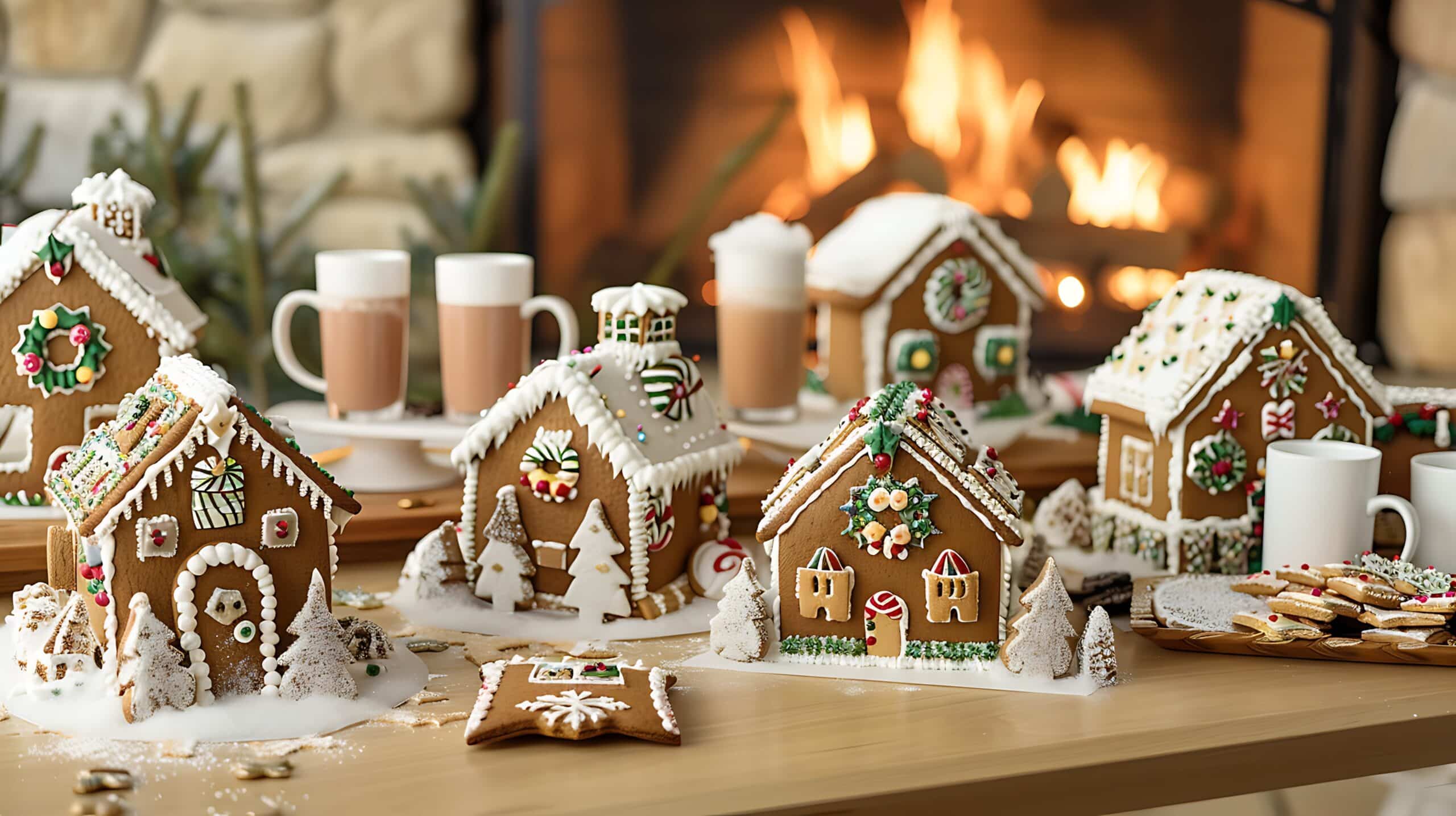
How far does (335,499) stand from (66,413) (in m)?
0.55

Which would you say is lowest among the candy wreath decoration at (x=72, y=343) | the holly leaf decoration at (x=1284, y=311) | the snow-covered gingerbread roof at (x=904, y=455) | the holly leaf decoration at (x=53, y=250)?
the snow-covered gingerbread roof at (x=904, y=455)

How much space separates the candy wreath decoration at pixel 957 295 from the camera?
2.18 m

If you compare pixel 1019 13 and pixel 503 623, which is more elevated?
pixel 1019 13

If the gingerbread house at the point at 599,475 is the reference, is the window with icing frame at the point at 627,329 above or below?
above

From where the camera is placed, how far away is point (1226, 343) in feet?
5.34

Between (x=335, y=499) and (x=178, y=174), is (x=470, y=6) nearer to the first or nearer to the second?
(x=178, y=174)

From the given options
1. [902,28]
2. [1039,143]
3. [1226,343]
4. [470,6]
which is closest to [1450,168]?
[1039,143]

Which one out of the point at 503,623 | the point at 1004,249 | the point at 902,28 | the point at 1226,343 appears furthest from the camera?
the point at 902,28

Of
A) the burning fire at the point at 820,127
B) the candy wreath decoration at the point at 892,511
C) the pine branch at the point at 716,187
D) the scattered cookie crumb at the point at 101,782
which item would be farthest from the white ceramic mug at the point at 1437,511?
the burning fire at the point at 820,127

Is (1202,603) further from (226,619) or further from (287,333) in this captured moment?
(287,333)

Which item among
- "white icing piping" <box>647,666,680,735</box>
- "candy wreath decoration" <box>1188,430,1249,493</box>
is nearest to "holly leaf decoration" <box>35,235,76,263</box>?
"white icing piping" <box>647,666,680,735</box>

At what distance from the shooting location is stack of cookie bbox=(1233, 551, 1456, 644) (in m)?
1.44

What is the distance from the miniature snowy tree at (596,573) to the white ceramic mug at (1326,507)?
2.36 feet

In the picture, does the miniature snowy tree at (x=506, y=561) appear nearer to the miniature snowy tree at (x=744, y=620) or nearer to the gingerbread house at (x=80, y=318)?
the miniature snowy tree at (x=744, y=620)
